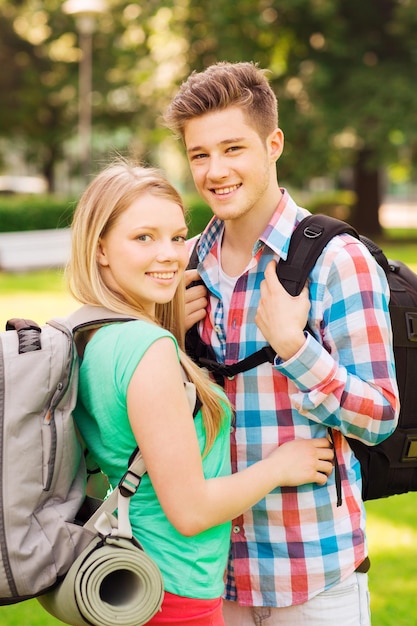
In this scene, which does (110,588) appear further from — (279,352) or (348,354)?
(348,354)

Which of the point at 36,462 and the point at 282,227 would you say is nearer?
the point at 36,462

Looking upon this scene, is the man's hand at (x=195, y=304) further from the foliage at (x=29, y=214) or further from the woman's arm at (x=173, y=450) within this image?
the foliage at (x=29, y=214)

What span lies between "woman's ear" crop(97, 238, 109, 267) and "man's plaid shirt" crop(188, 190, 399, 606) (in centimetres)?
47

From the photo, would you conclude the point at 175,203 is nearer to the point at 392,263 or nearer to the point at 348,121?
the point at 392,263

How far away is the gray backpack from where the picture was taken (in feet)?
6.42

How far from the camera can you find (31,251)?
61.3ft

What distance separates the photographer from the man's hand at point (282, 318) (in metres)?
2.36

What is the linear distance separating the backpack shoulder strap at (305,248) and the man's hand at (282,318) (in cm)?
3

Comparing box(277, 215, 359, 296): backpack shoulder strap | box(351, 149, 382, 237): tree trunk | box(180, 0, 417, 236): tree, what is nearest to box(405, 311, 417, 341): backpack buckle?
box(277, 215, 359, 296): backpack shoulder strap

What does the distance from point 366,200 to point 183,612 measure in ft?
82.4

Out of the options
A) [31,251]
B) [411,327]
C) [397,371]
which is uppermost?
[31,251]

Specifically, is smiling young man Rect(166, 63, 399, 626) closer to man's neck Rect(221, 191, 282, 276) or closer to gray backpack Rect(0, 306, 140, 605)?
man's neck Rect(221, 191, 282, 276)

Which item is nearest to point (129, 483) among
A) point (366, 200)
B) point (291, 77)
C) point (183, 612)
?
point (183, 612)

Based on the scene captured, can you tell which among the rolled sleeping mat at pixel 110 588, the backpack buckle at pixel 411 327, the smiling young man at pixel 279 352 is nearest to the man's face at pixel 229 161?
the smiling young man at pixel 279 352
